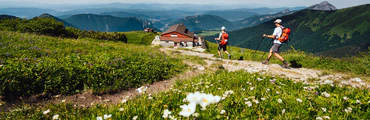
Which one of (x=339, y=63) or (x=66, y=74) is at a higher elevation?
(x=66, y=74)

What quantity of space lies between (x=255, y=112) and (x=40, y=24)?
111ft

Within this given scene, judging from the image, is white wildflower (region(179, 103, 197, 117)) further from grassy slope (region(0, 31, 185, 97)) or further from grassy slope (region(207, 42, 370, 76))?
grassy slope (region(207, 42, 370, 76))

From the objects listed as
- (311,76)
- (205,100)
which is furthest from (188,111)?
(311,76)

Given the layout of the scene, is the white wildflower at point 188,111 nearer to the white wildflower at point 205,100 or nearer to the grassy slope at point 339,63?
the white wildflower at point 205,100

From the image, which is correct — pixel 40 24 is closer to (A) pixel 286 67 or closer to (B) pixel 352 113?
(A) pixel 286 67

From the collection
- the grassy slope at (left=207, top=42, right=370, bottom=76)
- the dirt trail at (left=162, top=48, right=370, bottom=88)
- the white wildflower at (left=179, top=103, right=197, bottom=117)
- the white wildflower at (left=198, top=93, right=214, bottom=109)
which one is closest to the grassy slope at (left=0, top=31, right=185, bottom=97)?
the dirt trail at (left=162, top=48, right=370, bottom=88)

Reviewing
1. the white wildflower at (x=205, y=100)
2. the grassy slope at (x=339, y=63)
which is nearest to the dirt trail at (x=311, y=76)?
the grassy slope at (x=339, y=63)

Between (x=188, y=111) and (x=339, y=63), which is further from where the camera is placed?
(x=339, y=63)

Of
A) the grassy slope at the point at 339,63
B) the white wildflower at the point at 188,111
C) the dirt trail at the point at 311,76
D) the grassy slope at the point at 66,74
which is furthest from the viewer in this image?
the grassy slope at the point at 339,63

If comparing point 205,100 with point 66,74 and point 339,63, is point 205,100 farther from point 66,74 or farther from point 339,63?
point 339,63

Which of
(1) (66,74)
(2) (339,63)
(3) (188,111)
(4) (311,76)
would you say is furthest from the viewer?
(2) (339,63)

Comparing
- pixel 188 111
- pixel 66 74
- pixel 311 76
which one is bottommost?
pixel 311 76

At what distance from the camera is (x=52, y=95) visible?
647 cm

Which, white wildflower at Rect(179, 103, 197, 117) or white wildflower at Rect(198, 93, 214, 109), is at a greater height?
white wildflower at Rect(198, 93, 214, 109)
